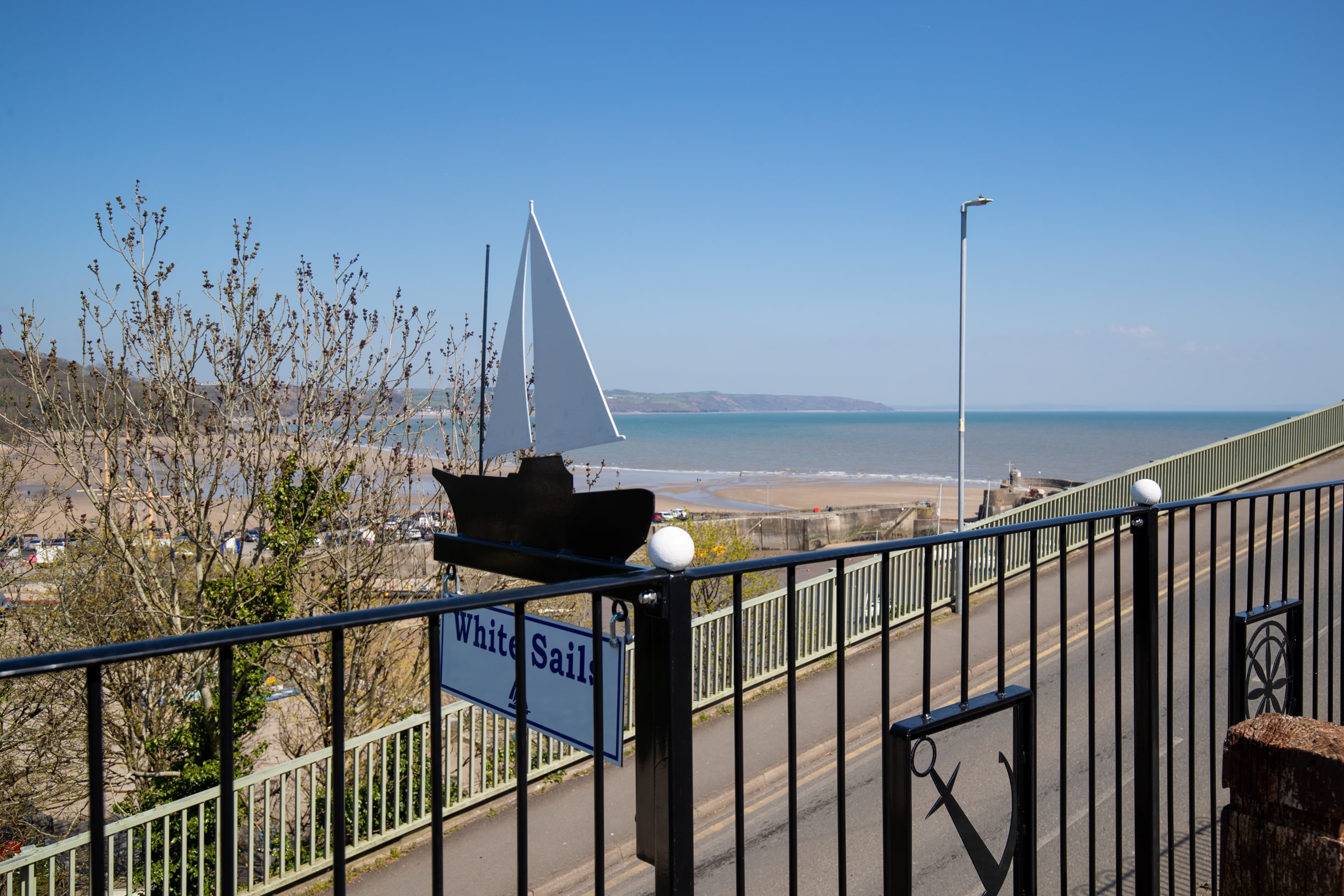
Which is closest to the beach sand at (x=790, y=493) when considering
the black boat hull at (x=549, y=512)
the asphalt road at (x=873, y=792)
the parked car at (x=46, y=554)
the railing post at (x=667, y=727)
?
the asphalt road at (x=873, y=792)

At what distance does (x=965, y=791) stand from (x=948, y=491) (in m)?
55.7

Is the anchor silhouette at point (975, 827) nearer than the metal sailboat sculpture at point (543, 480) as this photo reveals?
Yes

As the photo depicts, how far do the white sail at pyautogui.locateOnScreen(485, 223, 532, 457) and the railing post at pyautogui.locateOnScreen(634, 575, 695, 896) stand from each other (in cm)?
165

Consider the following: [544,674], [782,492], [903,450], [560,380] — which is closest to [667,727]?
[544,674]

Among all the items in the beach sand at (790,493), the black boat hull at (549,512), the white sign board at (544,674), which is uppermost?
the black boat hull at (549,512)

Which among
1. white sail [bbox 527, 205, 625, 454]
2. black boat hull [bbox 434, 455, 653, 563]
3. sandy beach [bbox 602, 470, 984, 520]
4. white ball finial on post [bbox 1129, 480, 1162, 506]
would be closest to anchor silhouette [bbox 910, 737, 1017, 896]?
black boat hull [bbox 434, 455, 653, 563]

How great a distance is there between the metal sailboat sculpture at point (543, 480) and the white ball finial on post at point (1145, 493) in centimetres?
161

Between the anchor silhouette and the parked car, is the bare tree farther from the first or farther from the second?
the anchor silhouette

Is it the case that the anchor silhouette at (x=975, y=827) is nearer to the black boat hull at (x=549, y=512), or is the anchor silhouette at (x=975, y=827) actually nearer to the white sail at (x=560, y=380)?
the black boat hull at (x=549, y=512)

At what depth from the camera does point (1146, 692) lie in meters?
2.79

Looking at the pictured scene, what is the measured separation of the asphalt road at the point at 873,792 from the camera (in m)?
6.25

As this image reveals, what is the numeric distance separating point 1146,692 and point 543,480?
203 centimetres

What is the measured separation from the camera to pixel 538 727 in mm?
2328

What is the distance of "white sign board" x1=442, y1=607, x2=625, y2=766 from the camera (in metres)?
2.17
